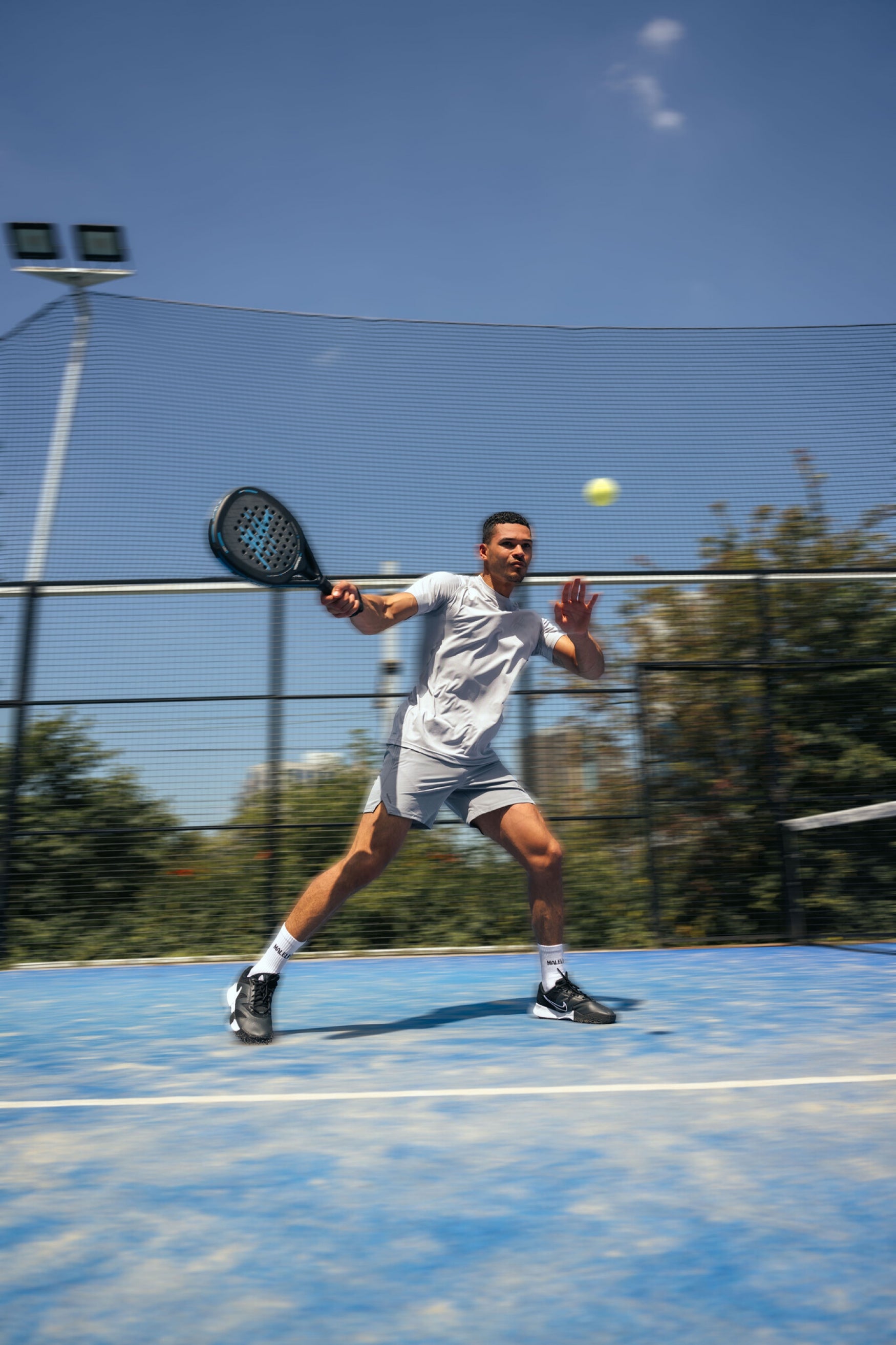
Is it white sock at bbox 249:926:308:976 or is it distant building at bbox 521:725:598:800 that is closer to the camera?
white sock at bbox 249:926:308:976

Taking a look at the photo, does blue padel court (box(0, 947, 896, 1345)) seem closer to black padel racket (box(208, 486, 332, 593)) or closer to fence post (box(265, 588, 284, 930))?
black padel racket (box(208, 486, 332, 593))

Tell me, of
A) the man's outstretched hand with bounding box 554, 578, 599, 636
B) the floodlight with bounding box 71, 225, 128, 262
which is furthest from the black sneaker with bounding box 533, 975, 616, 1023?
the floodlight with bounding box 71, 225, 128, 262

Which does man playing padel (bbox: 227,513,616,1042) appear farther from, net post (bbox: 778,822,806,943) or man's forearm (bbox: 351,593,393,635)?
net post (bbox: 778,822,806,943)

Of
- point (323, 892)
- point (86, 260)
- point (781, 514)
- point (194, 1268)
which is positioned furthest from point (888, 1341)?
point (86, 260)

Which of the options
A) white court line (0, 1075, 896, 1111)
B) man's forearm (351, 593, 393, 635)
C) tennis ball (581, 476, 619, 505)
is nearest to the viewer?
white court line (0, 1075, 896, 1111)

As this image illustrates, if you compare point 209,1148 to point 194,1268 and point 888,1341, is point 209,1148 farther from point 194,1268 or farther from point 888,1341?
point 888,1341

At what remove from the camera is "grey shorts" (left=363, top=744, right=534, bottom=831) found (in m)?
3.64

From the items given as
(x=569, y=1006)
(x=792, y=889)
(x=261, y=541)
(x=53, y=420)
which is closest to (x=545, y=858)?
(x=569, y=1006)

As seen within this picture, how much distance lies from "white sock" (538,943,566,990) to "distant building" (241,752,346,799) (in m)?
3.39

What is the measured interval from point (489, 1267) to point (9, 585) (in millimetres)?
6544

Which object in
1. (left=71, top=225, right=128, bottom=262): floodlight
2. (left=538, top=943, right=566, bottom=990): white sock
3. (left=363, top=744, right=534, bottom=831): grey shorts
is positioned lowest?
(left=538, top=943, right=566, bottom=990): white sock

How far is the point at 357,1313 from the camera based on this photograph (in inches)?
59.5

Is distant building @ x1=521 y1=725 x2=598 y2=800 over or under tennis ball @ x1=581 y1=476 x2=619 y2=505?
under

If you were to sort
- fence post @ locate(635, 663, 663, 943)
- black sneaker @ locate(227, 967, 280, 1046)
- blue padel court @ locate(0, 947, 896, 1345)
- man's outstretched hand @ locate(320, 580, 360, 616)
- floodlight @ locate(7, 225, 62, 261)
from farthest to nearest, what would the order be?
floodlight @ locate(7, 225, 62, 261) → fence post @ locate(635, 663, 663, 943) → black sneaker @ locate(227, 967, 280, 1046) → man's outstretched hand @ locate(320, 580, 360, 616) → blue padel court @ locate(0, 947, 896, 1345)
